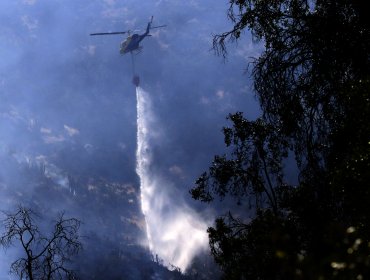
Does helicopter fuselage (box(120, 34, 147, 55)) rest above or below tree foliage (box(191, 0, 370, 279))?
above

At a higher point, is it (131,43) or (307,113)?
(131,43)

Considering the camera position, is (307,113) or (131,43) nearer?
(307,113)

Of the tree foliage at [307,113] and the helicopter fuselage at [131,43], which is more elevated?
the helicopter fuselage at [131,43]

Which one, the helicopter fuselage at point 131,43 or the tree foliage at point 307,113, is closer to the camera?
the tree foliage at point 307,113

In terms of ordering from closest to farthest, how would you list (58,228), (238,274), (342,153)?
(342,153)
(238,274)
(58,228)

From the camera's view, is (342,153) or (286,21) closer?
(342,153)

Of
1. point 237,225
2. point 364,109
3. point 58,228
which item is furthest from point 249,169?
point 58,228

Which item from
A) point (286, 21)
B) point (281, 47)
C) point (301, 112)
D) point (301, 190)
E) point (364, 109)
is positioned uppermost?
point (286, 21)

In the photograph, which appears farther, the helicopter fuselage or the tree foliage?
the helicopter fuselage

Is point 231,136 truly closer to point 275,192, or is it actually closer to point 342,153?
point 275,192

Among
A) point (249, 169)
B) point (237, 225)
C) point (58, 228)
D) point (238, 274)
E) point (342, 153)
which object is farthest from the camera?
point (58, 228)

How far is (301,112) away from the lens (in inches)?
400

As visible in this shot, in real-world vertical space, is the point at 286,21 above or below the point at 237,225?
above

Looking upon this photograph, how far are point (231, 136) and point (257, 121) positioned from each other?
1117 mm
